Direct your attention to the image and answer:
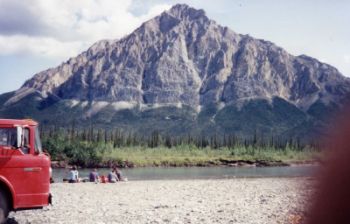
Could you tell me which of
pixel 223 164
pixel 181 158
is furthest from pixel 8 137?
pixel 181 158

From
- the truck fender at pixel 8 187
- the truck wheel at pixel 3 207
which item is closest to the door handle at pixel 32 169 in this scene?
the truck fender at pixel 8 187

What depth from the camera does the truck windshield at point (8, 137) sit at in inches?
539

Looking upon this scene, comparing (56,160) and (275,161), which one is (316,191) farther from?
(275,161)

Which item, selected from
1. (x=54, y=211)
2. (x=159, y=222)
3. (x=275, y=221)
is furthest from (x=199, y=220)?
(x=54, y=211)

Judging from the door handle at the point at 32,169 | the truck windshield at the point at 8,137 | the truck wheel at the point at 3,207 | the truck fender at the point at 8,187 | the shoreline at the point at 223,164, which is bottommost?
the shoreline at the point at 223,164

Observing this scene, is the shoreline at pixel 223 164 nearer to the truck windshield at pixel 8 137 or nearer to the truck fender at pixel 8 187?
the truck fender at pixel 8 187

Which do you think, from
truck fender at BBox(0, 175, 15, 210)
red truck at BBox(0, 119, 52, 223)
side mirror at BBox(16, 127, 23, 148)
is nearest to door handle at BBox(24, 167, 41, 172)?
red truck at BBox(0, 119, 52, 223)

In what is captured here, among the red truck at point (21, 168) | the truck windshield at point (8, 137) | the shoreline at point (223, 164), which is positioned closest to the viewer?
the truck windshield at point (8, 137)

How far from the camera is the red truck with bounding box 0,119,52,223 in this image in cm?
1385

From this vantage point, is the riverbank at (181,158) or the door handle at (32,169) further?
the riverbank at (181,158)

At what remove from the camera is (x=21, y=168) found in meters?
14.2

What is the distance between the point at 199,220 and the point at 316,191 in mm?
14900

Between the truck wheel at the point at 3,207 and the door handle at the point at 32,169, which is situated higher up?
the door handle at the point at 32,169

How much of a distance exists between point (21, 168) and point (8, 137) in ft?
3.54
